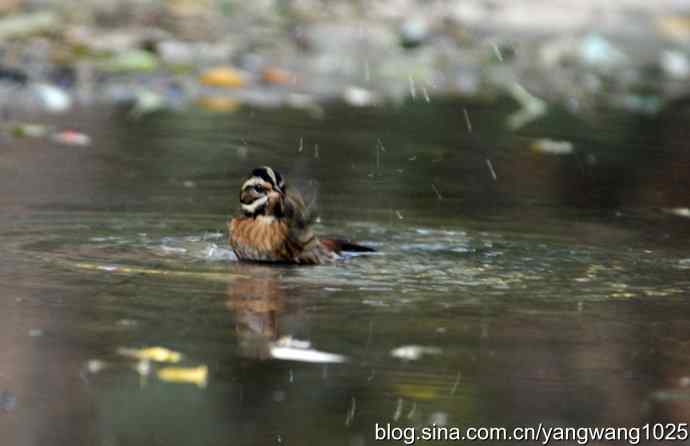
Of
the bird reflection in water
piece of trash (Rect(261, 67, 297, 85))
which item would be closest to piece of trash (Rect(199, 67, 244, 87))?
piece of trash (Rect(261, 67, 297, 85))

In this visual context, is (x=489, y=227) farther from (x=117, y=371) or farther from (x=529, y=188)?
(x=117, y=371)

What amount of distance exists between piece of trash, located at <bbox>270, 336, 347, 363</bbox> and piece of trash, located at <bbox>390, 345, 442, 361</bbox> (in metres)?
0.21

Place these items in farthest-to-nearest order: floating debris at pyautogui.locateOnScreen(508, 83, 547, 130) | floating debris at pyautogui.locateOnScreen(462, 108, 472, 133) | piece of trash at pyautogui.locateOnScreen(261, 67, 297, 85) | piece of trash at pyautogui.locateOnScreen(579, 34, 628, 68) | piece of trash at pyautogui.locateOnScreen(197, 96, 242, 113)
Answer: piece of trash at pyautogui.locateOnScreen(579, 34, 628, 68)
piece of trash at pyautogui.locateOnScreen(261, 67, 297, 85)
floating debris at pyautogui.locateOnScreen(508, 83, 547, 130)
piece of trash at pyautogui.locateOnScreen(197, 96, 242, 113)
floating debris at pyautogui.locateOnScreen(462, 108, 472, 133)

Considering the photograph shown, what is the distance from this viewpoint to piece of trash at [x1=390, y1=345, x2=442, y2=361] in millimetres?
6156

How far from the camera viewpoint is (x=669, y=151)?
13281 millimetres

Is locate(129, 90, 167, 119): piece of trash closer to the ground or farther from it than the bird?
farther from it

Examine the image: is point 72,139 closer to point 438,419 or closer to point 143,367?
point 143,367

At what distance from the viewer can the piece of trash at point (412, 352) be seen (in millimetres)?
6156

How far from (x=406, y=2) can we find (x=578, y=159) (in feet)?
24.6

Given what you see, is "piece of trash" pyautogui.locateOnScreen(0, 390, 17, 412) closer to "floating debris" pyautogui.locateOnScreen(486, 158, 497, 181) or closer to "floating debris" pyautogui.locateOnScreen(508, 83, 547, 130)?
"floating debris" pyautogui.locateOnScreen(486, 158, 497, 181)

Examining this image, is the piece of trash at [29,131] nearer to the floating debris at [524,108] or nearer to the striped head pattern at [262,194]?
the floating debris at [524,108]

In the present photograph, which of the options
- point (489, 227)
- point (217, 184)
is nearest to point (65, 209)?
point (217, 184)

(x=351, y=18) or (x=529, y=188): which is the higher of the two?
(x=351, y=18)

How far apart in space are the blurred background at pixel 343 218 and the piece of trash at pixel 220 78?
5 centimetres
